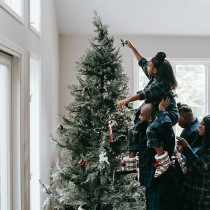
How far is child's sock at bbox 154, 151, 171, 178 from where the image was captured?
2133 mm

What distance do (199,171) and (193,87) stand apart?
2.87 metres

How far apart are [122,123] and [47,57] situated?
4.45ft

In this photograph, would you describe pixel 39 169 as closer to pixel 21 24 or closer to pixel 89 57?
pixel 89 57

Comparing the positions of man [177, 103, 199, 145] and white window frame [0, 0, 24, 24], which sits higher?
white window frame [0, 0, 24, 24]

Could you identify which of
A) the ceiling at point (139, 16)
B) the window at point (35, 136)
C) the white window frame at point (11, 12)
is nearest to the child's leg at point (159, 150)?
the white window frame at point (11, 12)

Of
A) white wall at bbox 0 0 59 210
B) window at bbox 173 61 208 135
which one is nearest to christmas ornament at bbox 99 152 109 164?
white wall at bbox 0 0 59 210

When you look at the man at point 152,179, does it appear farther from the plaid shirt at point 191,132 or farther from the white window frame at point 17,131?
the white window frame at point 17,131

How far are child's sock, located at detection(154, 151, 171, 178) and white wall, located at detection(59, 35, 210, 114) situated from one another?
2.73 meters

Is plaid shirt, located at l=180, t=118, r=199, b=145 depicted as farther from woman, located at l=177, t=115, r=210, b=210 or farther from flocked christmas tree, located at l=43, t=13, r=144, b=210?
flocked christmas tree, located at l=43, t=13, r=144, b=210

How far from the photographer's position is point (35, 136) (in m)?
3.54

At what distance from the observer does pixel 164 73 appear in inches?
90.6

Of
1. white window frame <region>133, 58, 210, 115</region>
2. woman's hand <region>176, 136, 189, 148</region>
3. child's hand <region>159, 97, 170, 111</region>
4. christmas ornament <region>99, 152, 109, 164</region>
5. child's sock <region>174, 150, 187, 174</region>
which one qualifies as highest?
white window frame <region>133, 58, 210, 115</region>

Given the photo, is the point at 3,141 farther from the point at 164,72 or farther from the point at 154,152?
the point at 164,72

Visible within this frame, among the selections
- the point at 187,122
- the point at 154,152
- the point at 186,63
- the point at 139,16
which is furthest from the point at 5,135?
the point at 186,63
